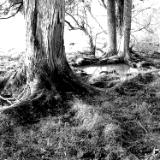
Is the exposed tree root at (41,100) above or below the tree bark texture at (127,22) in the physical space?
below

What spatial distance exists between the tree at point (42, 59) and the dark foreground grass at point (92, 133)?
381 mm

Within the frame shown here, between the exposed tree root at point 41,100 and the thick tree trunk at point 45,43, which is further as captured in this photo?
the thick tree trunk at point 45,43

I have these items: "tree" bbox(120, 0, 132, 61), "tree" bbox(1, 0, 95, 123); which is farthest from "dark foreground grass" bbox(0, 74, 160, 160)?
"tree" bbox(120, 0, 132, 61)

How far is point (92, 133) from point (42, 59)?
→ 2.00 m

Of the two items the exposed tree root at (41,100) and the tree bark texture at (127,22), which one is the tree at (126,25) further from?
the exposed tree root at (41,100)

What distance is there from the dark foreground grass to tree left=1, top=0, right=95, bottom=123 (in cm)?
38

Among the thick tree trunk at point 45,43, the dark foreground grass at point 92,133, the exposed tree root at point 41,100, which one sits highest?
the thick tree trunk at point 45,43

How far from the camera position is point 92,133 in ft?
16.9

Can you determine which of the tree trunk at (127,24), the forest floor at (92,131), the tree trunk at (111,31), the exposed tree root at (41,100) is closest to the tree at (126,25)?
the tree trunk at (127,24)

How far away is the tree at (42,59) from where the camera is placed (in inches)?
231

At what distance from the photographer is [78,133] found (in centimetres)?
520

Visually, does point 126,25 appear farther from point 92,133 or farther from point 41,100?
point 92,133

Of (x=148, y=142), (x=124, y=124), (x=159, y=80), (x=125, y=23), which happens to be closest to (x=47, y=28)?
(x=124, y=124)

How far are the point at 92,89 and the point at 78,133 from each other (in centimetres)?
188
